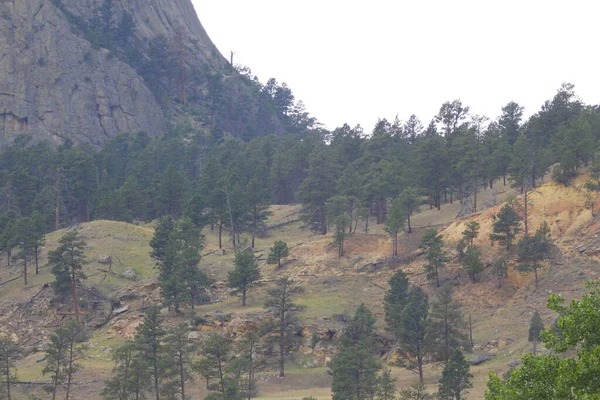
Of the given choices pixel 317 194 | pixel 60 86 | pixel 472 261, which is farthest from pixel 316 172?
pixel 60 86

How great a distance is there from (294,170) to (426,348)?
5388 centimetres

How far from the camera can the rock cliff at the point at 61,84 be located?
13900 cm

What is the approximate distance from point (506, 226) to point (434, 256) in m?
6.70

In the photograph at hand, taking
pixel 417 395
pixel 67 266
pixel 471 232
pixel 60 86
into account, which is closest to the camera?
pixel 417 395

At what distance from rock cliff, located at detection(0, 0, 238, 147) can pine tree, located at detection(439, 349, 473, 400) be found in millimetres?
110176

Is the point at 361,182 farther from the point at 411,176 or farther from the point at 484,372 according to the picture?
the point at 484,372

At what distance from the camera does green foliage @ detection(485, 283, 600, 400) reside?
16469 millimetres

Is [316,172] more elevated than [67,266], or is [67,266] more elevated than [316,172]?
[316,172]

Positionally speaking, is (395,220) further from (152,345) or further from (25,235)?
(25,235)

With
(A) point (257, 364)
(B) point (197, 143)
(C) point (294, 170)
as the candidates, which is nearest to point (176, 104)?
(B) point (197, 143)

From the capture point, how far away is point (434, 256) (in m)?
62.8

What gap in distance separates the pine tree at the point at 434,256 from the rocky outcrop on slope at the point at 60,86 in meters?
93.4

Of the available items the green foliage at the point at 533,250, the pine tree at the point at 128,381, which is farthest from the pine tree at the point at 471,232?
the pine tree at the point at 128,381

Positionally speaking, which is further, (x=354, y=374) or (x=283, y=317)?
(x=283, y=317)
